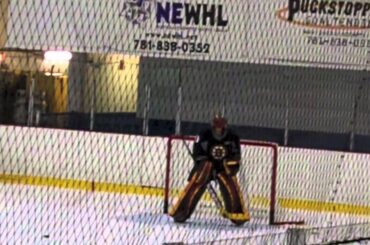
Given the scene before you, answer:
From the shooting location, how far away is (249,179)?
10734 mm

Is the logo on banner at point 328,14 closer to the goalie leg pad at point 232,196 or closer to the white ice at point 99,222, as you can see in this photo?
the white ice at point 99,222

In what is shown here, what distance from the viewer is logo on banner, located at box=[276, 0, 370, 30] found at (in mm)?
10828

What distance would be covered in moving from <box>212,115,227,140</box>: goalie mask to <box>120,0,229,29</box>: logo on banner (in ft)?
6.66

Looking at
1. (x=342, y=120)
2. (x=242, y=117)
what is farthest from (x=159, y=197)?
(x=342, y=120)

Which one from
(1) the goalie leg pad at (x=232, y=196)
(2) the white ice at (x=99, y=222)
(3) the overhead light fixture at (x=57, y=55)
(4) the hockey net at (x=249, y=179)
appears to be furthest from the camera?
(3) the overhead light fixture at (x=57, y=55)

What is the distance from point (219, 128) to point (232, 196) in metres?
0.70

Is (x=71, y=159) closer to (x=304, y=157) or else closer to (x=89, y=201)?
(x=89, y=201)

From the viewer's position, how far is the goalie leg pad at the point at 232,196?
9.59 meters

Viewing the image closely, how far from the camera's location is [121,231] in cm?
848

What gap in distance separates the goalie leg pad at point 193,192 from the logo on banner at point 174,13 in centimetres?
223

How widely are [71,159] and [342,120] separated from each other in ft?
10.1

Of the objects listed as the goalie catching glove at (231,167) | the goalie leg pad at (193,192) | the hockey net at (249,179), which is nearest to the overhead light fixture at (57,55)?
the hockey net at (249,179)

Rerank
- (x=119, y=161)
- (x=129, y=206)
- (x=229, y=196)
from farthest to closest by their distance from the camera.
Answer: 1. (x=119, y=161)
2. (x=129, y=206)
3. (x=229, y=196)

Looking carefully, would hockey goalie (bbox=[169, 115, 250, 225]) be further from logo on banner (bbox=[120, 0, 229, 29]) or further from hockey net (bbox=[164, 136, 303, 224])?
logo on banner (bbox=[120, 0, 229, 29])
